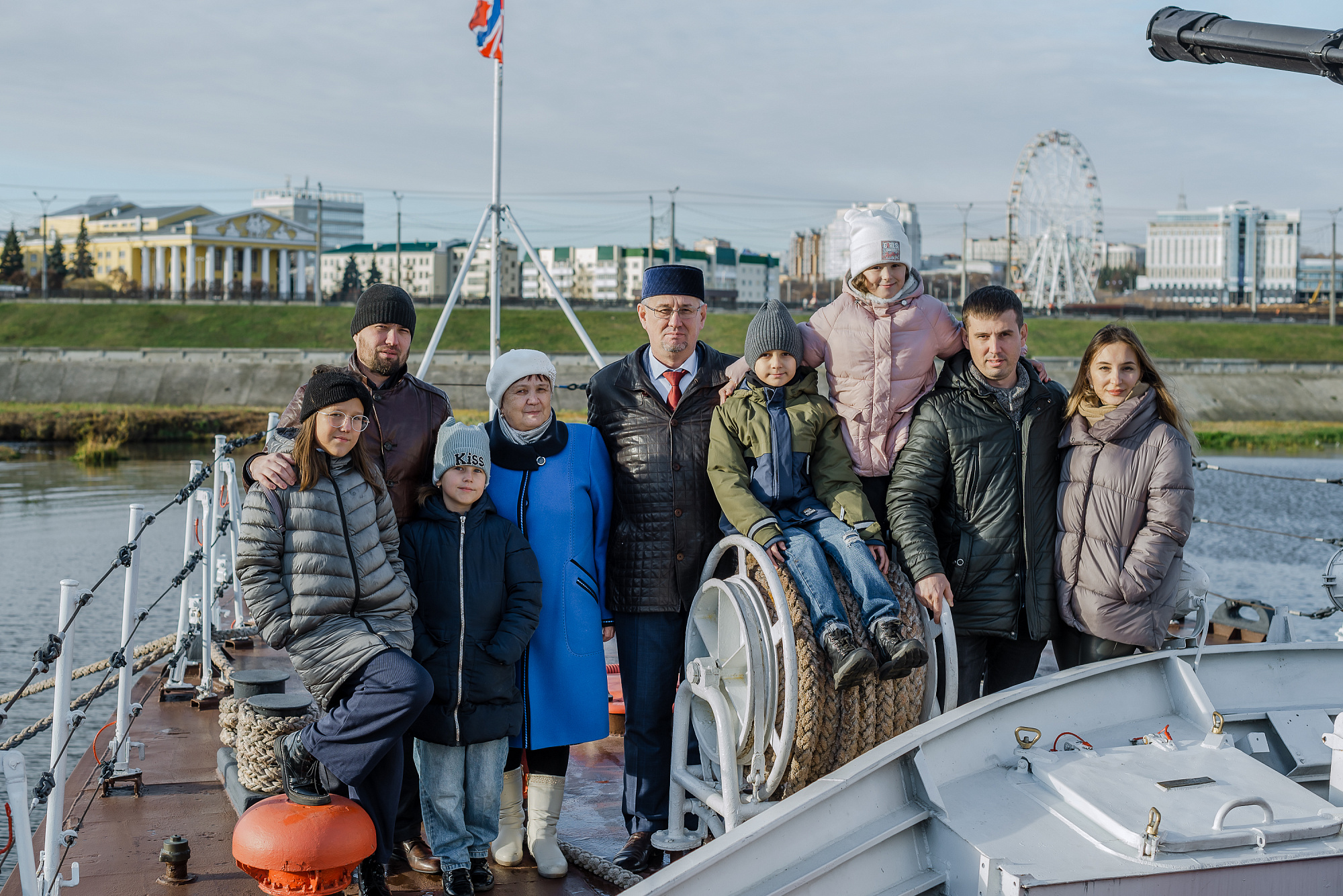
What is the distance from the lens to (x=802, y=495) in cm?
364

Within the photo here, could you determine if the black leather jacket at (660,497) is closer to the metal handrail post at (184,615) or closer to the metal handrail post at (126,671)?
the metal handrail post at (126,671)

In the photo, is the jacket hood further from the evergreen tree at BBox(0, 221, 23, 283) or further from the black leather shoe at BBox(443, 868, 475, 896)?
the evergreen tree at BBox(0, 221, 23, 283)

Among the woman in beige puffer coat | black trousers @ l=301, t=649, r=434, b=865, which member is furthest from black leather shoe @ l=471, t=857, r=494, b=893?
the woman in beige puffer coat

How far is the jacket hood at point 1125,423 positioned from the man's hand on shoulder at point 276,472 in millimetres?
2510

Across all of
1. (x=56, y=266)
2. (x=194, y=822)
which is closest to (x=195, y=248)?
(x=56, y=266)

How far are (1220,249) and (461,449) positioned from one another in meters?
159

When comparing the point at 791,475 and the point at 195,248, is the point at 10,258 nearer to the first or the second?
the point at 195,248

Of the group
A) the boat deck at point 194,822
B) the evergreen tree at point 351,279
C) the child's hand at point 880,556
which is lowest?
the boat deck at point 194,822

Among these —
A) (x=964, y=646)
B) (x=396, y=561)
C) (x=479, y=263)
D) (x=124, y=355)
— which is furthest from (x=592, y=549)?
(x=479, y=263)

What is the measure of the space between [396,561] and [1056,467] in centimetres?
222

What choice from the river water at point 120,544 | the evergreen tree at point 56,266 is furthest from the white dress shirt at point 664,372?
the evergreen tree at point 56,266

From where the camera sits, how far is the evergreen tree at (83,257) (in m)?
83.8

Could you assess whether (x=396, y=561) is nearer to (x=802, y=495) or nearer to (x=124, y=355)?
(x=802, y=495)

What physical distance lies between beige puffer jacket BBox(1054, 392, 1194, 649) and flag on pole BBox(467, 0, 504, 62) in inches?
279
